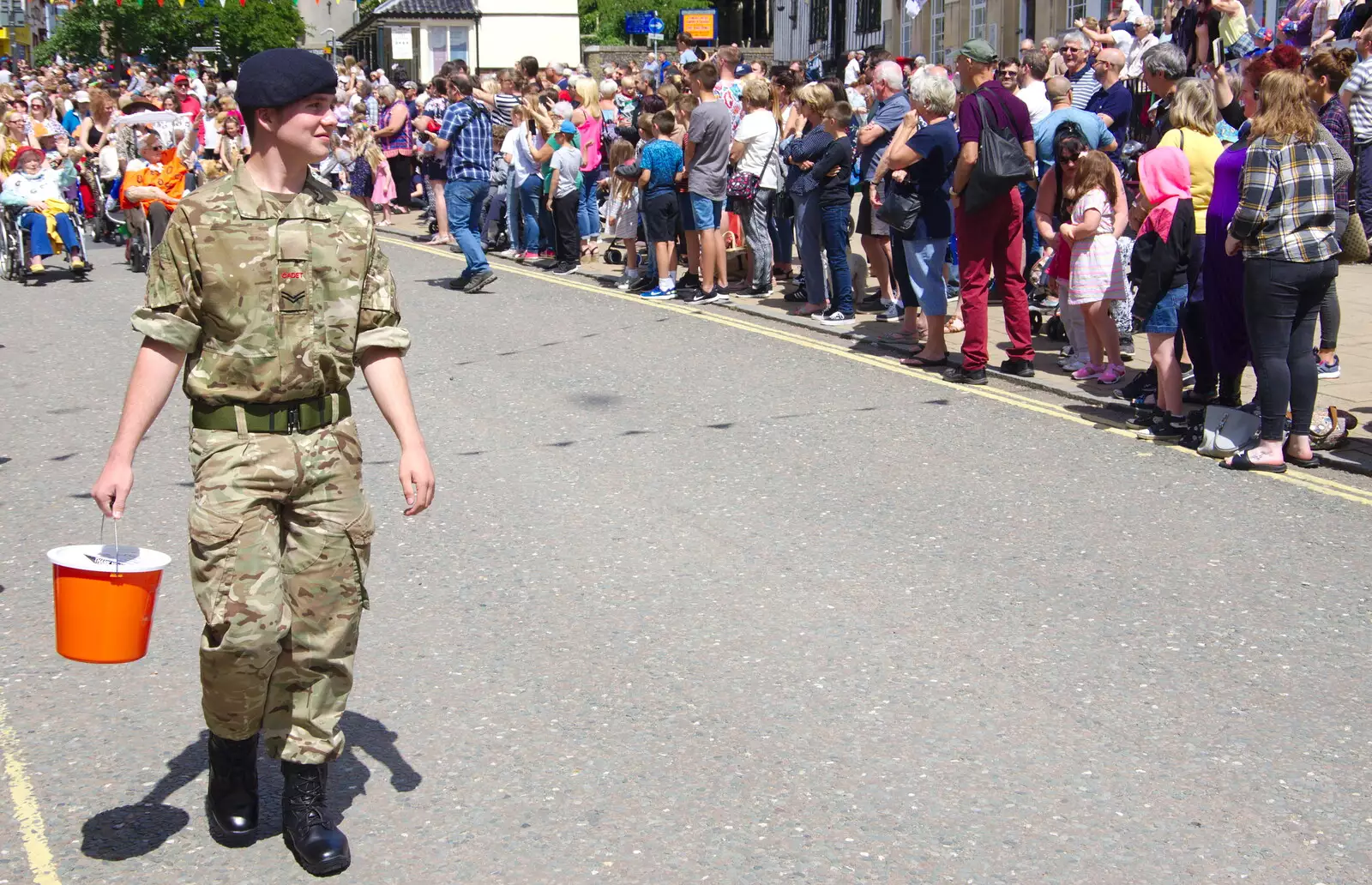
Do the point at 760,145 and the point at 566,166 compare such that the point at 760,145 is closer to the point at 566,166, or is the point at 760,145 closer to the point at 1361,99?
the point at 566,166

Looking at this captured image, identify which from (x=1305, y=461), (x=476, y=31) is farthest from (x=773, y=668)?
(x=476, y=31)

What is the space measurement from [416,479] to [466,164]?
11.2 m

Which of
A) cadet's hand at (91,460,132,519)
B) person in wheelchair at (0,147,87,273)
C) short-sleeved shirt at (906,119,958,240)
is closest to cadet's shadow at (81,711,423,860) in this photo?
cadet's hand at (91,460,132,519)

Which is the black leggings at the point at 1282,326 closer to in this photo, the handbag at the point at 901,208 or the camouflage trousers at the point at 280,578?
the handbag at the point at 901,208

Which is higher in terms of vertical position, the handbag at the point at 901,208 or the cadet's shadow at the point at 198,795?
the handbag at the point at 901,208

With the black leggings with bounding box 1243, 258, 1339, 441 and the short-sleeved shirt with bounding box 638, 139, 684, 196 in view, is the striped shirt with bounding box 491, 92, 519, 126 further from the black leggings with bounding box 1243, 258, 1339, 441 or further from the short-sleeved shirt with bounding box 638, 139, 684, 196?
the black leggings with bounding box 1243, 258, 1339, 441

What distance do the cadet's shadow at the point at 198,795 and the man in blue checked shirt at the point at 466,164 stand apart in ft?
32.5

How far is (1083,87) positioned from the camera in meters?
13.2

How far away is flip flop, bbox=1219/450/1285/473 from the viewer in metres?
7.54

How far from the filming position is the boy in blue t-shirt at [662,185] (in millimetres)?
13000

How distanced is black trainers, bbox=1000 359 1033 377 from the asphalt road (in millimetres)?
1032

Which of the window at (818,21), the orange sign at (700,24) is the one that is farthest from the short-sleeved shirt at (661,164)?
the orange sign at (700,24)

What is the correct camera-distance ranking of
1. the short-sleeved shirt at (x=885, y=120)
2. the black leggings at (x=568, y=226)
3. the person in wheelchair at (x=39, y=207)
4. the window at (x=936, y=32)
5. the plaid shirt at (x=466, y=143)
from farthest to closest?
the window at (x=936, y=32)
the black leggings at (x=568, y=226)
the person in wheelchair at (x=39, y=207)
the plaid shirt at (x=466, y=143)
the short-sleeved shirt at (x=885, y=120)

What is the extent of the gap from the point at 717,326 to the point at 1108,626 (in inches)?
270
